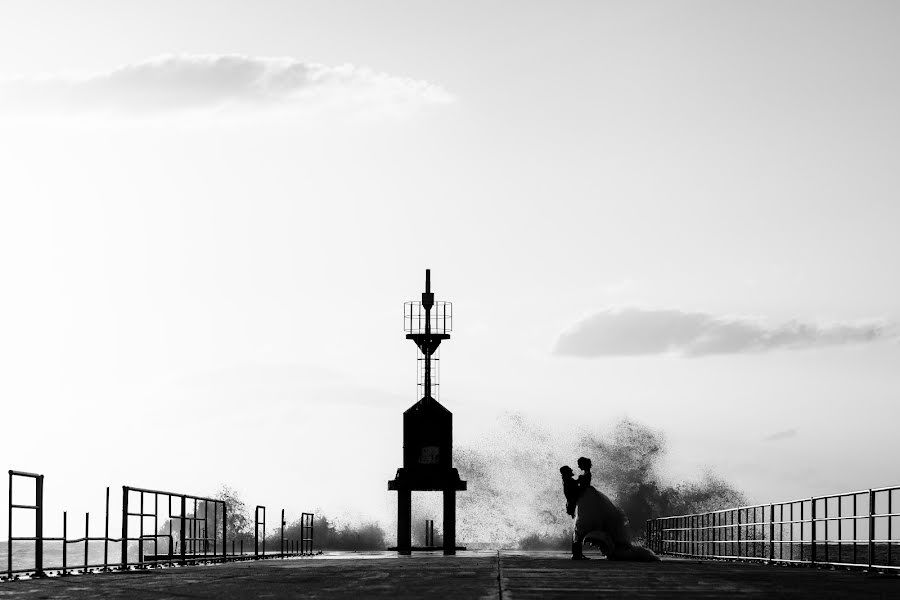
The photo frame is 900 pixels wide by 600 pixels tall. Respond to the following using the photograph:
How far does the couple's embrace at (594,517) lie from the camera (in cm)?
2023

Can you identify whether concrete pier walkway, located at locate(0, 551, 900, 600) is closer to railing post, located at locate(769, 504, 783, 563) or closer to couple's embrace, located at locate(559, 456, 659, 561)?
couple's embrace, located at locate(559, 456, 659, 561)

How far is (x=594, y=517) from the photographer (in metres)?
20.3

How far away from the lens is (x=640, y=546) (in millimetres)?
21000

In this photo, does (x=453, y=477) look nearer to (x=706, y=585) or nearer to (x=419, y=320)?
(x=419, y=320)

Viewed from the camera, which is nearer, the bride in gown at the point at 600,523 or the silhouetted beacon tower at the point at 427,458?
the bride in gown at the point at 600,523

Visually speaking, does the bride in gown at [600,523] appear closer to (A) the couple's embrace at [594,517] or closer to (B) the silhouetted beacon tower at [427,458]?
(A) the couple's embrace at [594,517]

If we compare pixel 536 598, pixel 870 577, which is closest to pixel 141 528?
pixel 870 577

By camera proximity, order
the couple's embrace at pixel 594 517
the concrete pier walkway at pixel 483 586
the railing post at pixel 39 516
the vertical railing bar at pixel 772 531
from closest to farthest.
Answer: the concrete pier walkway at pixel 483 586
the railing post at pixel 39 516
the couple's embrace at pixel 594 517
the vertical railing bar at pixel 772 531

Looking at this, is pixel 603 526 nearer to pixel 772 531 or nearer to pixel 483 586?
pixel 772 531

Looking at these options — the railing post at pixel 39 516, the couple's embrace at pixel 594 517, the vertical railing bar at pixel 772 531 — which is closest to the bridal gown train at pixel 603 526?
the couple's embrace at pixel 594 517

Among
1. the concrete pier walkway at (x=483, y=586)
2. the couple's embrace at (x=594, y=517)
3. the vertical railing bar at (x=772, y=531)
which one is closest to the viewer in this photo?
the concrete pier walkway at (x=483, y=586)

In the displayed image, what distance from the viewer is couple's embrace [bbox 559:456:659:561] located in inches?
797

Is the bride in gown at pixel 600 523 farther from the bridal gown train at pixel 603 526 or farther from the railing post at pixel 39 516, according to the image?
the railing post at pixel 39 516

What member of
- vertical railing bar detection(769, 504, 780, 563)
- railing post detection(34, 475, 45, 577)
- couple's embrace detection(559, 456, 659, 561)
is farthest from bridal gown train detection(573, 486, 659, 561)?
railing post detection(34, 475, 45, 577)
